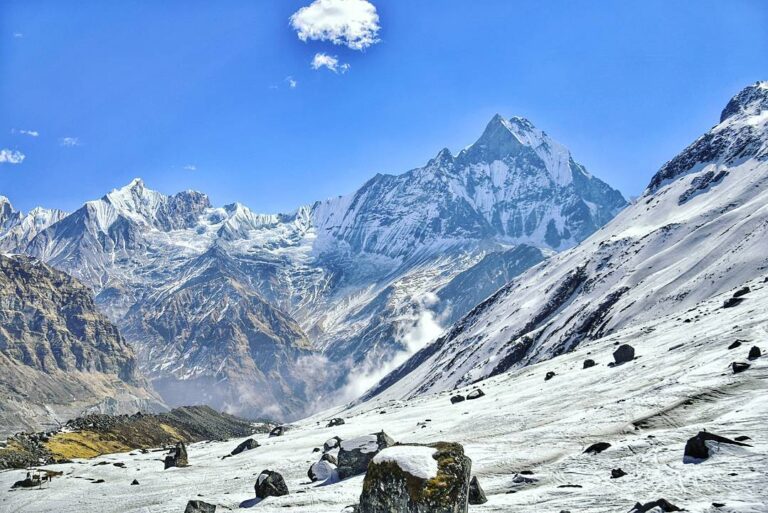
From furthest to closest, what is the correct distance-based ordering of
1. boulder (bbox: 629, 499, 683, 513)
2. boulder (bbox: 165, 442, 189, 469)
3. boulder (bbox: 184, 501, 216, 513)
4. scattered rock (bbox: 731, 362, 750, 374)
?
boulder (bbox: 165, 442, 189, 469) < scattered rock (bbox: 731, 362, 750, 374) < boulder (bbox: 184, 501, 216, 513) < boulder (bbox: 629, 499, 683, 513)

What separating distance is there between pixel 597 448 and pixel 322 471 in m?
13.8

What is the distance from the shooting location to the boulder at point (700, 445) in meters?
21.3

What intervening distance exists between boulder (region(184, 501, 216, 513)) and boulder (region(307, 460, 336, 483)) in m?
6.27

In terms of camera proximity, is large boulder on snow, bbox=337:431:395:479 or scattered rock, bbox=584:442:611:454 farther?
large boulder on snow, bbox=337:431:395:479

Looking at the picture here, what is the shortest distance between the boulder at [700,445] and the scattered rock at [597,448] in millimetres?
3871

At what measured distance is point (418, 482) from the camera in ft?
62.7

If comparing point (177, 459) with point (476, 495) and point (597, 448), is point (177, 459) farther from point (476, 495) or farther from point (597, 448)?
point (597, 448)

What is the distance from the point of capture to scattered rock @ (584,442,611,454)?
25348mm

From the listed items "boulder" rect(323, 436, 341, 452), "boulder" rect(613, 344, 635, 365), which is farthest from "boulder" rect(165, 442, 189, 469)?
"boulder" rect(613, 344, 635, 365)

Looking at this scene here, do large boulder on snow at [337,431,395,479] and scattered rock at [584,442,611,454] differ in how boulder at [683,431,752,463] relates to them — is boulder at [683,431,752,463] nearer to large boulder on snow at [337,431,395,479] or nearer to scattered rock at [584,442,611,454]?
scattered rock at [584,442,611,454]

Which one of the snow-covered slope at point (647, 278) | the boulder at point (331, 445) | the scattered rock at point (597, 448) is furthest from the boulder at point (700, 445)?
A: the snow-covered slope at point (647, 278)

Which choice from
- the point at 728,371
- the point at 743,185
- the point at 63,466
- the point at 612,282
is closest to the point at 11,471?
the point at 63,466

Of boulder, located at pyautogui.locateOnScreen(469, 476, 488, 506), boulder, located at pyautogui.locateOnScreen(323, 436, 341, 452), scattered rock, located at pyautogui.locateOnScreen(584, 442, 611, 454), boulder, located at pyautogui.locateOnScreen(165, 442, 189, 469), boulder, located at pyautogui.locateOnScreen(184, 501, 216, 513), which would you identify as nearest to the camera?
boulder, located at pyautogui.locateOnScreen(469, 476, 488, 506)

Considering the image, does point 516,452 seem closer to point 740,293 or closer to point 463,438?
point 463,438
